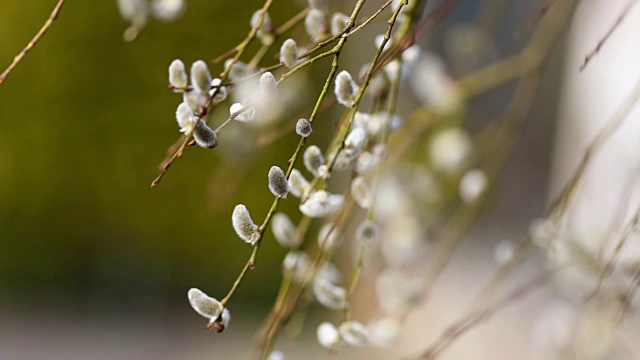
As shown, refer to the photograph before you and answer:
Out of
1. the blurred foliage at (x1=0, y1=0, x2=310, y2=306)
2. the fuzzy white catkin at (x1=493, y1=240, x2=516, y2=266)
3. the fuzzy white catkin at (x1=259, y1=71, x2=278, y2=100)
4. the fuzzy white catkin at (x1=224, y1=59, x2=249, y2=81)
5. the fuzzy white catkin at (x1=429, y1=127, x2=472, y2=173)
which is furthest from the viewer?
the blurred foliage at (x1=0, y1=0, x2=310, y2=306)

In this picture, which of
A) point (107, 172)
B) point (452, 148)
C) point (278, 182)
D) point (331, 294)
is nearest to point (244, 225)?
point (278, 182)

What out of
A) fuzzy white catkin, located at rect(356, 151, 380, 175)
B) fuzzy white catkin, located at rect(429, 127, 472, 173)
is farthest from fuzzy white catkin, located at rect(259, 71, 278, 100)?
fuzzy white catkin, located at rect(429, 127, 472, 173)

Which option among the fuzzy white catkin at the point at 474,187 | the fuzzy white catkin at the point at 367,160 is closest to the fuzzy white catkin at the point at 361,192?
the fuzzy white catkin at the point at 367,160

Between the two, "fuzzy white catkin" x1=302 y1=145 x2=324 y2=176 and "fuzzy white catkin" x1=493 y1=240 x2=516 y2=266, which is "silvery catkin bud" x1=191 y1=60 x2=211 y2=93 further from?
"fuzzy white catkin" x1=493 y1=240 x2=516 y2=266

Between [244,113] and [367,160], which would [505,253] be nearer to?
[367,160]

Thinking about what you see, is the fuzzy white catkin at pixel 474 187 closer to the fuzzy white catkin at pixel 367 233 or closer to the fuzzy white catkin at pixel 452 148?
the fuzzy white catkin at pixel 452 148

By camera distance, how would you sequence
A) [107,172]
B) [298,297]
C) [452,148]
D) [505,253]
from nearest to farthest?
[298,297] → [505,253] → [452,148] → [107,172]
